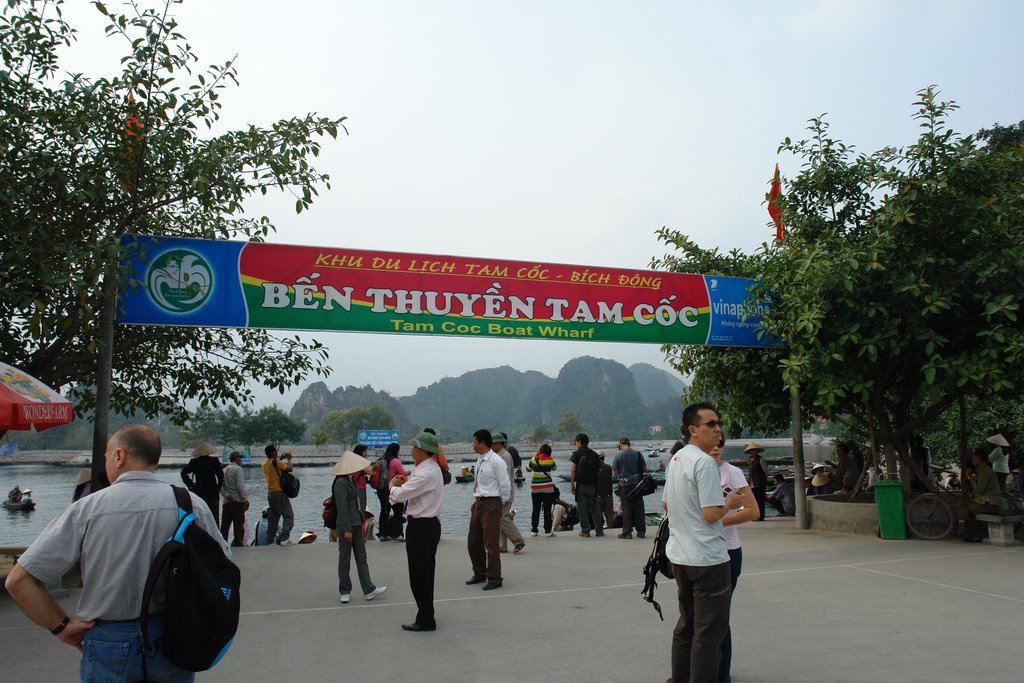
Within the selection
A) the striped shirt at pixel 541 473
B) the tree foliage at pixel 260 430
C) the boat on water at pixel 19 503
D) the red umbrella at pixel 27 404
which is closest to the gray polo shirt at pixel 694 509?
the red umbrella at pixel 27 404

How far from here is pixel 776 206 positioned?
12.9m

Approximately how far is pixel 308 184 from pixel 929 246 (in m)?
8.19

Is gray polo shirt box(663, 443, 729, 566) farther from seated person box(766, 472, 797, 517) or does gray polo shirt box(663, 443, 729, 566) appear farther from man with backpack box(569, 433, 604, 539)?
seated person box(766, 472, 797, 517)

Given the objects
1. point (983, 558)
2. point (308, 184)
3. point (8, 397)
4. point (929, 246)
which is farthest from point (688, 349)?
point (8, 397)

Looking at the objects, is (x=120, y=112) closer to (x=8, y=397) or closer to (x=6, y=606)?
(x=8, y=397)

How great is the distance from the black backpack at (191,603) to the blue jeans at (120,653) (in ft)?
0.11

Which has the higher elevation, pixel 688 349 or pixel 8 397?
pixel 688 349

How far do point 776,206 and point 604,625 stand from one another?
342 inches

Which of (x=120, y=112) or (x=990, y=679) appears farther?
(x=120, y=112)

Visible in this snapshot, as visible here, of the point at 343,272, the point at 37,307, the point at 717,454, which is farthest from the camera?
the point at 343,272

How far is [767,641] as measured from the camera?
5766mm

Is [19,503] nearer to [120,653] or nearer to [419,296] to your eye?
[419,296]

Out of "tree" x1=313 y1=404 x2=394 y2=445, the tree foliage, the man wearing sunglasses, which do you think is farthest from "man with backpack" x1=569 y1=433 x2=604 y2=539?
"tree" x1=313 y1=404 x2=394 y2=445

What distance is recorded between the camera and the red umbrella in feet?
21.2
